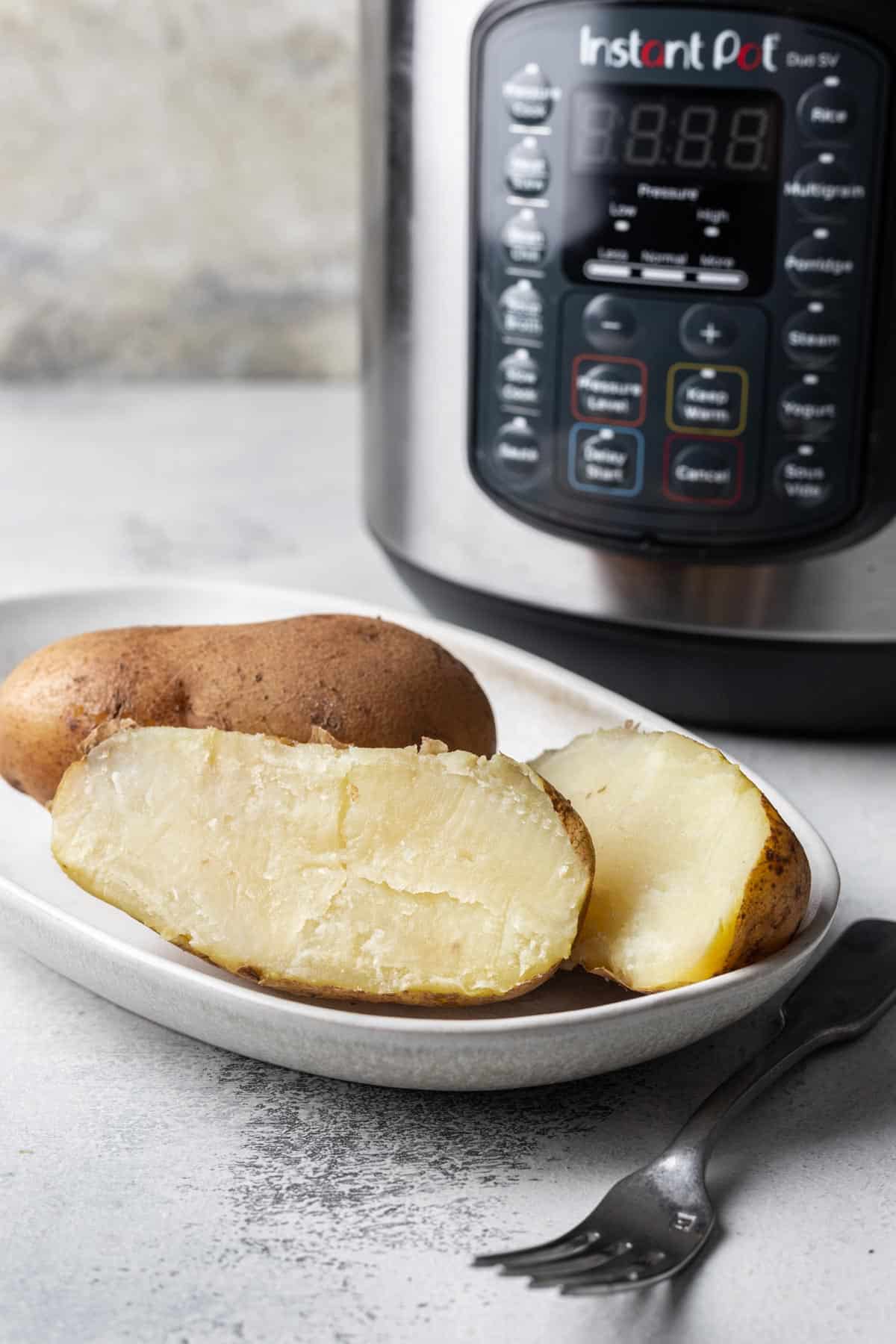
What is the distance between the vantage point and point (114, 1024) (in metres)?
0.49

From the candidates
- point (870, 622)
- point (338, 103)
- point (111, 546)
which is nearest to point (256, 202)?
point (338, 103)

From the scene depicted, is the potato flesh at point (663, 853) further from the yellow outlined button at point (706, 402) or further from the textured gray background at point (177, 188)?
the textured gray background at point (177, 188)

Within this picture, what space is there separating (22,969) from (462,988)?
180mm

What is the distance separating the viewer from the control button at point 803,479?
640mm

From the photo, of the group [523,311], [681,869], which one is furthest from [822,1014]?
[523,311]

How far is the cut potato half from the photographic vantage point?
0.42 m

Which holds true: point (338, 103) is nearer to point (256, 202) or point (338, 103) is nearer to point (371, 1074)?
point (256, 202)

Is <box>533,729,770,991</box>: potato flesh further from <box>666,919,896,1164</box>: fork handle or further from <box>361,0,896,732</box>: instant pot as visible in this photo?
<box>361,0,896,732</box>: instant pot

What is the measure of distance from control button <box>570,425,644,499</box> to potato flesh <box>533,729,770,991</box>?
0.61ft

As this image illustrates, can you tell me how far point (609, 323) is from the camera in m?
0.65

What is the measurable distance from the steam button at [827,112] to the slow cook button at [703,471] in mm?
124

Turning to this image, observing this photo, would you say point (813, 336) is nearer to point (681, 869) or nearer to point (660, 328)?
point (660, 328)

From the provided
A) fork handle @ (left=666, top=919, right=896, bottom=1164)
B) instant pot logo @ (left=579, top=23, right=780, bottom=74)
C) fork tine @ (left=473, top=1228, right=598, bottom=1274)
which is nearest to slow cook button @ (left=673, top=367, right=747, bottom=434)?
instant pot logo @ (left=579, top=23, right=780, bottom=74)

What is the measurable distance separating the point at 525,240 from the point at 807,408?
0.14m
